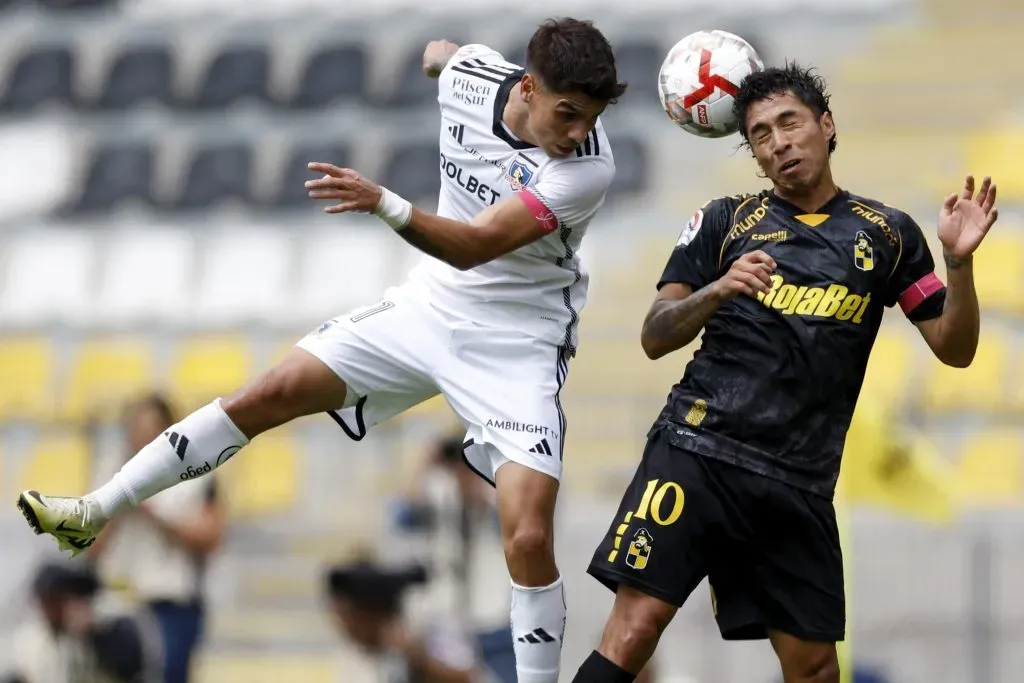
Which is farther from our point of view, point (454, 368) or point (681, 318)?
point (454, 368)

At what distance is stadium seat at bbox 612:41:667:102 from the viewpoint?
16734mm

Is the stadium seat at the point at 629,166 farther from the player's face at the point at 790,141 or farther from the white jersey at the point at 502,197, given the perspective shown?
the player's face at the point at 790,141

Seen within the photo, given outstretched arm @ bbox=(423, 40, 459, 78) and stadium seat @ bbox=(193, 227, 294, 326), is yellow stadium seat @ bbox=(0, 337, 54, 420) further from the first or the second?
outstretched arm @ bbox=(423, 40, 459, 78)

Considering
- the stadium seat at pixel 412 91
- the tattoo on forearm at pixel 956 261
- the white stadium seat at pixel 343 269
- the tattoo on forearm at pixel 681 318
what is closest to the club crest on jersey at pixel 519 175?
the tattoo on forearm at pixel 681 318

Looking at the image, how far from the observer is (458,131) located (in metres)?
6.01

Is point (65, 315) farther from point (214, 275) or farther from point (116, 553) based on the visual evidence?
point (116, 553)

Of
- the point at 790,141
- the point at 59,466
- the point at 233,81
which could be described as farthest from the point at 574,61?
the point at 233,81

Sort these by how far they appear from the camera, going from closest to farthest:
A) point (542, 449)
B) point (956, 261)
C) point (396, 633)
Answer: point (956, 261)
point (542, 449)
point (396, 633)

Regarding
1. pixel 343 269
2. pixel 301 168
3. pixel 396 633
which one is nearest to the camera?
pixel 396 633

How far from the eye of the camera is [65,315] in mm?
15969

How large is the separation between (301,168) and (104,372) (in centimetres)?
360

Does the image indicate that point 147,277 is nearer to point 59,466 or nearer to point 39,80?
point 39,80

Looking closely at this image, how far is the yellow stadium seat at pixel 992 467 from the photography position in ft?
38.8

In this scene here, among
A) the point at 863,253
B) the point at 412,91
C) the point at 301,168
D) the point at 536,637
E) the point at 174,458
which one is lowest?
the point at 301,168
